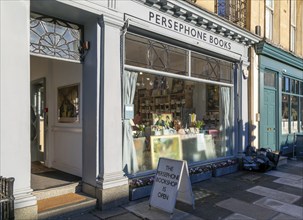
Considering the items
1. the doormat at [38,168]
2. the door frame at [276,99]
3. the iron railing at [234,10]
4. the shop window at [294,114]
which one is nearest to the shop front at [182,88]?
the iron railing at [234,10]

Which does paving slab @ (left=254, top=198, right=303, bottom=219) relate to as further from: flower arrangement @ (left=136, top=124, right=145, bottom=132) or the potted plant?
flower arrangement @ (left=136, top=124, right=145, bottom=132)

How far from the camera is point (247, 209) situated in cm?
500

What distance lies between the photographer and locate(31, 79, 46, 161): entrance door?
7.15 m

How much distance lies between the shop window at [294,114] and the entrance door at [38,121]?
991cm

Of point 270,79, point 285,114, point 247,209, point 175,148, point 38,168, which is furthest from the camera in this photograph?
point 285,114

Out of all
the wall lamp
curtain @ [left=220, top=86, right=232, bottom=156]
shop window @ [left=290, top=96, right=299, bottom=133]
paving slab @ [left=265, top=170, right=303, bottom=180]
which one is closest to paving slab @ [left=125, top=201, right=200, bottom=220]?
the wall lamp

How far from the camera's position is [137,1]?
5383 millimetres

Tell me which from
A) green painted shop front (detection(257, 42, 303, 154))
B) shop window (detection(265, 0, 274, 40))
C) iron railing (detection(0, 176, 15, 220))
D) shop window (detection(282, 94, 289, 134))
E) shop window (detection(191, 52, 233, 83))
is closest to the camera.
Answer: iron railing (detection(0, 176, 15, 220))

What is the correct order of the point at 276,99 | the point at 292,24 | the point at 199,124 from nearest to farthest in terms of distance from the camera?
1. the point at 199,124
2. the point at 276,99
3. the point at 292,24

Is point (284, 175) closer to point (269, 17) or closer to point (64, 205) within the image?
point (269, 17)

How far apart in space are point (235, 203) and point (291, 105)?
8.05m

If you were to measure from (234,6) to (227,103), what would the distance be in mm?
3110

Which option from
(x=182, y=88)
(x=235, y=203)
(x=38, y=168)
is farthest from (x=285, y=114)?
(x=38, y=168)

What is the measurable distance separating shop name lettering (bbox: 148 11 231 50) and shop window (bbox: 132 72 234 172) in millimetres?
1125
